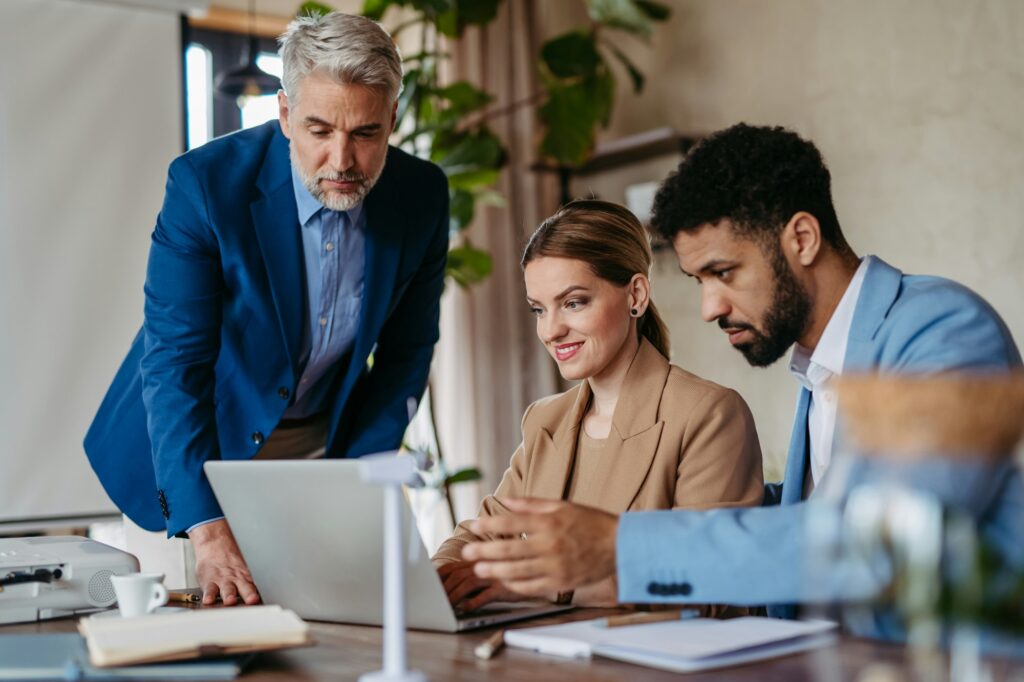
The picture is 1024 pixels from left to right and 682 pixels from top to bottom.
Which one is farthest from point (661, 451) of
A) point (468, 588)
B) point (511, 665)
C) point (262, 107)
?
point (262, 107)

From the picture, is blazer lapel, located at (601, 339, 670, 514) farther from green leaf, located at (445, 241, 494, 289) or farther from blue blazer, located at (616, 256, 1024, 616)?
green leaf, located at (445, 241, 494, 289)

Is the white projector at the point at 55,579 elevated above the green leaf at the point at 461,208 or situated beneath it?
situated beneath

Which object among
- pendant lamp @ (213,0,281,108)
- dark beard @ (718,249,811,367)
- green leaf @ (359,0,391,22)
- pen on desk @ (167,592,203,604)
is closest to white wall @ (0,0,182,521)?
pendant lamp @ (213,0,281,108)

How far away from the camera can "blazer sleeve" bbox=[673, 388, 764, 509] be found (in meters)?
1.66

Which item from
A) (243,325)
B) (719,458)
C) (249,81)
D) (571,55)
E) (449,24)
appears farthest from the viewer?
(449,24)

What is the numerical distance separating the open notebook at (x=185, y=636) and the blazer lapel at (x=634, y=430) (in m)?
0.70

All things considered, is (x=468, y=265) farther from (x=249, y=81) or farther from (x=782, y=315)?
(x=782, y=315)

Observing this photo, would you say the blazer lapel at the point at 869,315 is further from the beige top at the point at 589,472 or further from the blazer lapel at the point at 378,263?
the blazer lapel at the point at 378,263

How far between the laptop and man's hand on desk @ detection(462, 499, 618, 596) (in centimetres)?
9

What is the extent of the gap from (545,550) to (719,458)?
1.90ft

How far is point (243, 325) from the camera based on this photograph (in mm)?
2064

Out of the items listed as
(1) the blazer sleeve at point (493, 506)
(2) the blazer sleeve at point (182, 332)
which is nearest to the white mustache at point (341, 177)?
(2) the blazer sleeve at point (182, 332)

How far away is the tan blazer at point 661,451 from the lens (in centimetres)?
168

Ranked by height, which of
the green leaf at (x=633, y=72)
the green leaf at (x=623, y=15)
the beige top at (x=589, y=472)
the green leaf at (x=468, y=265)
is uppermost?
the green leaf at (x=623, y=15)
